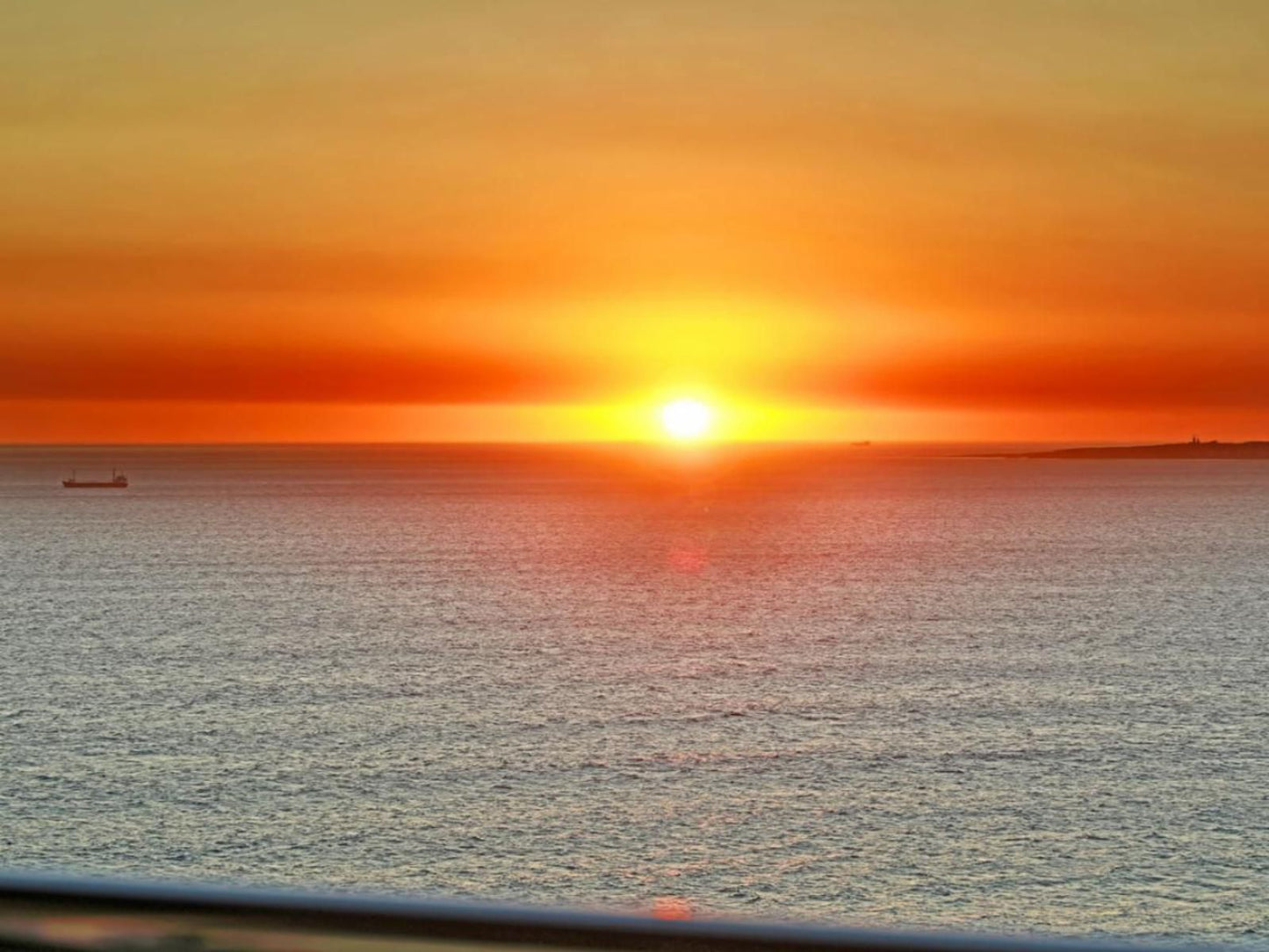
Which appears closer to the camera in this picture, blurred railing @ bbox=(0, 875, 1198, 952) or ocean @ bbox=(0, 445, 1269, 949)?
blurred railing @ bbox=(0, 875, 1198, 952)

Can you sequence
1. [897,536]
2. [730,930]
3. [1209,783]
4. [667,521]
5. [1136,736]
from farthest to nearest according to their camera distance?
[667,521] < [897,536] < [1136,736] < [1209,783] < [730,930]

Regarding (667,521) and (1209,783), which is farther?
(667,521)

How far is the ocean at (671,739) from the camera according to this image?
27.7 m

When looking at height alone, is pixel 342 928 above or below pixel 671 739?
below

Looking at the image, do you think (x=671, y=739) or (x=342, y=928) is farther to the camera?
(x=671, y=739)

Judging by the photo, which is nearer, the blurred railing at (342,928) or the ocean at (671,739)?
the blurred railing at (342,928)

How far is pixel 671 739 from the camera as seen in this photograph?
1590 inches

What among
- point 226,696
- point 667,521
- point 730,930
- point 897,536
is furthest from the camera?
point 667,521

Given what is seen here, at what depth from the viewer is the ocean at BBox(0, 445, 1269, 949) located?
27719 mm

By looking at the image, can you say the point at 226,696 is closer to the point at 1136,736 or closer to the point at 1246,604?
the point at 1136,736

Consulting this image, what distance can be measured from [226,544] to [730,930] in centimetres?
11869

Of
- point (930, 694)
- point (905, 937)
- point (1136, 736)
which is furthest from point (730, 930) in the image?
point (930, 694)

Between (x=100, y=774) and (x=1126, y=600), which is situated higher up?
(x=1126, y=600)

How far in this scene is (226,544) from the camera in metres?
116
